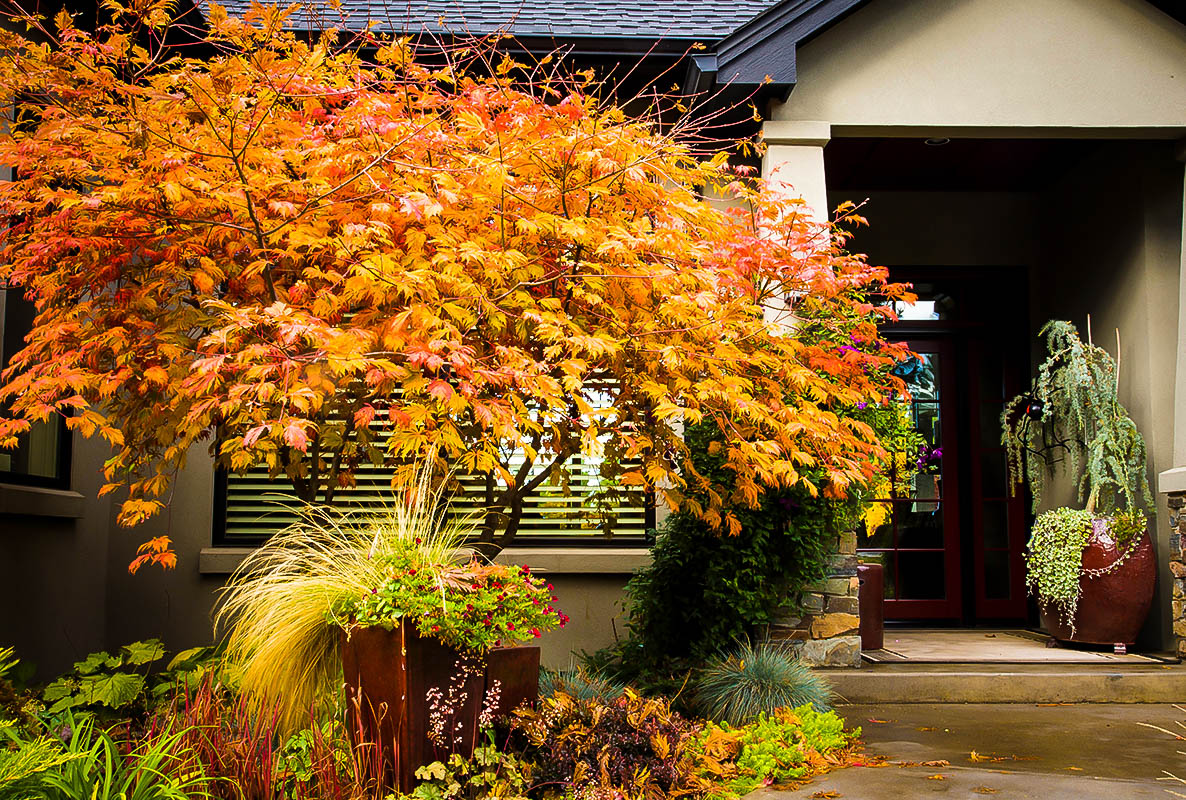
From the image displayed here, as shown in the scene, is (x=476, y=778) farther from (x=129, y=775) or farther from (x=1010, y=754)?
(x=1010, y=754)

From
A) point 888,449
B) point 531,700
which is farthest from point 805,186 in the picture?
point 531,700

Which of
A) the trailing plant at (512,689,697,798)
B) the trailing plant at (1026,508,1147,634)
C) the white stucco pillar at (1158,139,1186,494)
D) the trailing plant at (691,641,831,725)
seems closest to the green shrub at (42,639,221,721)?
the trailing plant at (512,689,697,798)

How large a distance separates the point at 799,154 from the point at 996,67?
5.03 feet

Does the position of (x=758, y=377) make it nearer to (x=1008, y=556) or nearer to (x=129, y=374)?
(x=129, y=374)

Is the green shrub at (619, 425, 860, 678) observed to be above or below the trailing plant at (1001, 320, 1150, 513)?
below

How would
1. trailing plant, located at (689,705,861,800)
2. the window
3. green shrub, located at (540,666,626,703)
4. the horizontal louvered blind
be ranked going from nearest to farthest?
1. trailing plant, located at (689,705,861,800)
2. green shrub, located at (540,666,626,703)
3. the window
4. the horizontal louvered blind

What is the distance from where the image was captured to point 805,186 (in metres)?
6.56

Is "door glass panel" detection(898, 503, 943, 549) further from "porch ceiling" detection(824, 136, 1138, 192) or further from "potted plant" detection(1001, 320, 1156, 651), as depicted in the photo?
"porch ceiling" detection(824, 136, 1138, 192)

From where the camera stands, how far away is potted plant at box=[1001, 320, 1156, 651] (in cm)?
689

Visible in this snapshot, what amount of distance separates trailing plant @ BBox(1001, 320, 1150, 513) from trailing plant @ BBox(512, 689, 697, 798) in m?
4.42

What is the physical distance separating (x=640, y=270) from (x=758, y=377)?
97 centimetres

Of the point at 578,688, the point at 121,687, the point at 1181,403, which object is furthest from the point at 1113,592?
the point at 121,687

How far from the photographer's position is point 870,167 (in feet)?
28.3

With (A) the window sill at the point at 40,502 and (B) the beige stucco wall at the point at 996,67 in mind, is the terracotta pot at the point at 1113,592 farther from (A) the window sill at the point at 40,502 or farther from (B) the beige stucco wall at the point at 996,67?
(A) the window sill at the point at 40,502
